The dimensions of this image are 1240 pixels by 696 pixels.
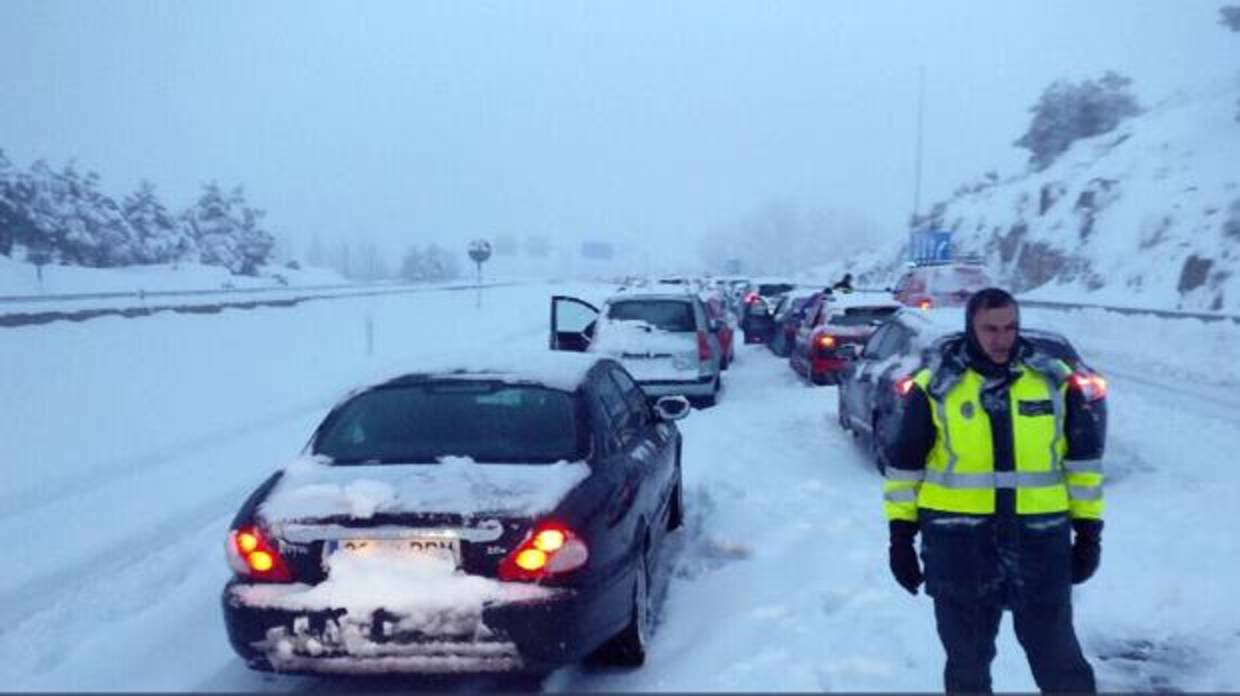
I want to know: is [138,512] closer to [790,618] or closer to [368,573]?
[368,573]

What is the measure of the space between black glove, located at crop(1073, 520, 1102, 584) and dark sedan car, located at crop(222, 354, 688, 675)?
73.9 inches

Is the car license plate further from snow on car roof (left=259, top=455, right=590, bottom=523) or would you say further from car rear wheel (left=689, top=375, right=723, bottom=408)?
car rear wheel (left=689, top=375, right=723, bottom=408)

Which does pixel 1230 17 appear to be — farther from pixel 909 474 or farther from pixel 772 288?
pixel 909 474

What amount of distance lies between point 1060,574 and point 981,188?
7744 centimetres

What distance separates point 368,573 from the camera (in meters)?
4.13

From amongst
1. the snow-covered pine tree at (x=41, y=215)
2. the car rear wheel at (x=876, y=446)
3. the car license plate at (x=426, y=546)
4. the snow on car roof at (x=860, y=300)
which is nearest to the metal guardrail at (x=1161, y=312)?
the snow on car roof at (x=860, y=300)

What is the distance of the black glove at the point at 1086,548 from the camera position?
152 inches

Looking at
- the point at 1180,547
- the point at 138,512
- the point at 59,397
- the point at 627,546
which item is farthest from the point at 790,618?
the point at 59,397

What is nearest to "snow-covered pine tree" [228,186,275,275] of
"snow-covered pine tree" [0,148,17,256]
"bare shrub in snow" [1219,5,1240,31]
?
"snow-covered pine tree" [0,148,17,256]

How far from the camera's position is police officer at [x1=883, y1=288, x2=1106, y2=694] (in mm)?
3721

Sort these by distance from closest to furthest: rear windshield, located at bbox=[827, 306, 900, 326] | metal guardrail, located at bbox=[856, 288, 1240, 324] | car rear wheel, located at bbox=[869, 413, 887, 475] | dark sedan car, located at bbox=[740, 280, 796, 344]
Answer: car rear wheel, located at bbox=[869, 413, 887, 475], rear windshield, located at bbox=[827, 306, 900, 326], metal guardrail, located at bbox=[856, 288, 1240, 324], dark sedan car, located at bbox=[740, 280, 796, 344]

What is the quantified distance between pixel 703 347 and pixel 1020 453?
10.2 m

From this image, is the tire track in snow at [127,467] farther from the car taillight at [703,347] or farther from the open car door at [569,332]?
the car taillight at [703,347]

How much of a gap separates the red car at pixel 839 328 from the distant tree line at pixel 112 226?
26.2 meters
